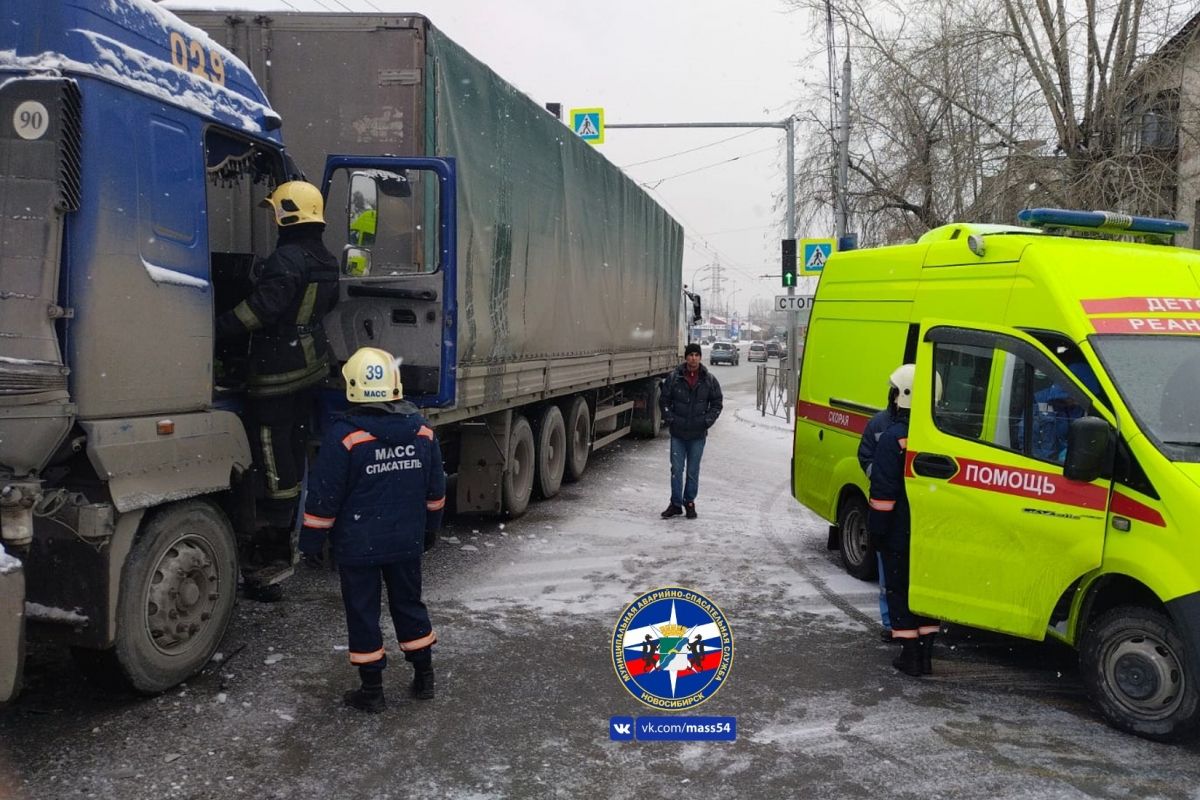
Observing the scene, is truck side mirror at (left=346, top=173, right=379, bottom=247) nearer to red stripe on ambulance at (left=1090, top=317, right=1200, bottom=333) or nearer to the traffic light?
red stripe on ambulance at (left=1090, top=317, right=1200, bottom=333)

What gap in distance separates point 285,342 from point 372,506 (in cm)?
123

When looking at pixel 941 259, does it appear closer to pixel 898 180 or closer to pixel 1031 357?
pixel 1031 357

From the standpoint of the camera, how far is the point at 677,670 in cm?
440

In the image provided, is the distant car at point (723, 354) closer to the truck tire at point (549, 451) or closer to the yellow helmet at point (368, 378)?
the truck tire at point (549, 451)

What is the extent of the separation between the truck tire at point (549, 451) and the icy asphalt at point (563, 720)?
2793 millimetres

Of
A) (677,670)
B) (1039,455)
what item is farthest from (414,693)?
(1039,455)

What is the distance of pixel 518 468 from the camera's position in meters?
8.83

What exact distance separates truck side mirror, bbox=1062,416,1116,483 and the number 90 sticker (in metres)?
4.44

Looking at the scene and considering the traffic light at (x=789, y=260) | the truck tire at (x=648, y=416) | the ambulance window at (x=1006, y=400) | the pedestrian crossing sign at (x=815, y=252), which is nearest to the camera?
the ambulance window at (x=1006, y=400)

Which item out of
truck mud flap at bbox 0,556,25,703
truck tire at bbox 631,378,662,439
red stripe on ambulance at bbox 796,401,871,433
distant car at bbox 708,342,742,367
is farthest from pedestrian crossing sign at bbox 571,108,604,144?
distant car at bbox 708,342,742,367

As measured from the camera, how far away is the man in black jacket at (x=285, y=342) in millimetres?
4836

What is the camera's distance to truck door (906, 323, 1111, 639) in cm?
448

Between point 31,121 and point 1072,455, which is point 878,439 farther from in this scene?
point 31,121

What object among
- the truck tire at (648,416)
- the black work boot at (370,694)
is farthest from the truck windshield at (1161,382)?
the truck tire at (648,416)
